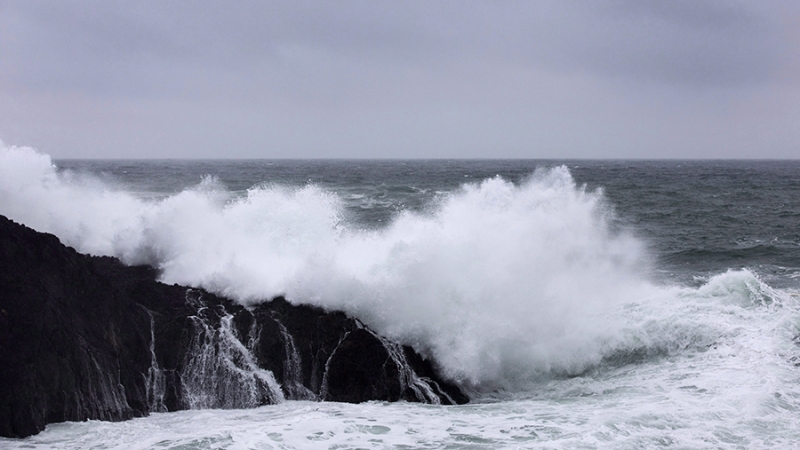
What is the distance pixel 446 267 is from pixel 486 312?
3.29 ft

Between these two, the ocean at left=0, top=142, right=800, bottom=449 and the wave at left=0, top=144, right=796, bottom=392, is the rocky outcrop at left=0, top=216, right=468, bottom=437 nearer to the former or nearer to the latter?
the ocean at left=0, top=142, right=800, bottom=449

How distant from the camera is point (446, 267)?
11375 mm

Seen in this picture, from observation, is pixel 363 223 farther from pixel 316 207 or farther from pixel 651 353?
pixel 651 353

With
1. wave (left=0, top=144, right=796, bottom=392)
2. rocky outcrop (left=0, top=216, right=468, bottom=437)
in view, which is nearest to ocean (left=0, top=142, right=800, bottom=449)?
wave (left=0, top=144, right=796, bottom=392)

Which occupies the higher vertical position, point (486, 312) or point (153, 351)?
point (486, 312)

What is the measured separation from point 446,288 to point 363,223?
13.5m

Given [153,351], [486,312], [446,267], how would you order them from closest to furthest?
1. [153,351]
2. [486,312]
3. [446,267]

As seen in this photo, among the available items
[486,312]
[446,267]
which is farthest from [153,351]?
[486,312]

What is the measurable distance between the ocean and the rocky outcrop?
0.30 meters

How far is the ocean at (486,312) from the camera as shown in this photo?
26.2ft

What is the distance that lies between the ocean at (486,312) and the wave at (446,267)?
0.11 feet

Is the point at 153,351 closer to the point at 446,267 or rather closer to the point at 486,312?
the point at 446,267

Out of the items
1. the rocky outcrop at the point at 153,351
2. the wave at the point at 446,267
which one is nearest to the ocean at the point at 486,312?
the wave at the point at 446,267

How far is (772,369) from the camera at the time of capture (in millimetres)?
9719
